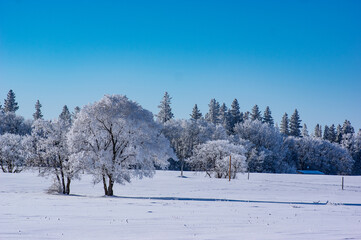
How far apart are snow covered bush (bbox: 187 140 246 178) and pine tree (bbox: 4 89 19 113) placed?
60.8m

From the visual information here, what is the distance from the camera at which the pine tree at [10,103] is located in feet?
330

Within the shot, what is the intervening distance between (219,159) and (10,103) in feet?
231

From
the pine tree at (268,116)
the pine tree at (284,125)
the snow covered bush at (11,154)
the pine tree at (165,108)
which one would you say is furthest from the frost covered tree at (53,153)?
the pine tree at (284,125)

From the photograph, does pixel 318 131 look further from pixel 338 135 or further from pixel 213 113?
pixel 213 113

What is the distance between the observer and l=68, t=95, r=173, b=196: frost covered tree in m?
28.6

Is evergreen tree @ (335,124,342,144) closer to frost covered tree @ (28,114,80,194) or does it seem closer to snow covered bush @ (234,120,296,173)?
snow covered bush @ (234,120,296,173)

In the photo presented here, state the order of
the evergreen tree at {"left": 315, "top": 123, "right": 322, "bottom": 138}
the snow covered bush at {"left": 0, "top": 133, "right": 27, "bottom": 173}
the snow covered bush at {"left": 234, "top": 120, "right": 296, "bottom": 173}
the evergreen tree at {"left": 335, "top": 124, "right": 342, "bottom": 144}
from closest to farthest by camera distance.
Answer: the snow covered bush at {"left": 0, "top": 133, "right": 27, "bottom": 173} → the snow covered bush at {"left": 234, "top": 120, "right": 296, "bottom": 173} → the evergreen tree at {"left": 335, "top": 124, "right": 342, "bottom": 144} → the evergreen tree at {"left": 315, "top": 123, "right": 322, "bottom": 138}

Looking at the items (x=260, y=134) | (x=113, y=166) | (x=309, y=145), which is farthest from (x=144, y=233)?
(x=309, y=145)

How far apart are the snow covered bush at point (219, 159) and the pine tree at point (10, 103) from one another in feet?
200

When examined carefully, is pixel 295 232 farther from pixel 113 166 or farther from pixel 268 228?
pixel 113 166

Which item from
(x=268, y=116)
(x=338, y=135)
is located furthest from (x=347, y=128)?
(x=268, y=116)

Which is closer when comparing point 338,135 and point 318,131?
point 338,135

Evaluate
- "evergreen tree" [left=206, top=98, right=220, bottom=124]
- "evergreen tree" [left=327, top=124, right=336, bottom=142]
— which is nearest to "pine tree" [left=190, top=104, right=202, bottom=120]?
"evergreen tree" [left=206, top=98, right=220, bottom=124]

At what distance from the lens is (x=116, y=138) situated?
1162 inches
